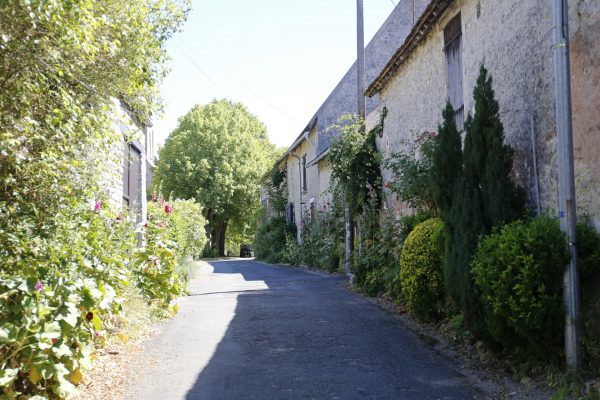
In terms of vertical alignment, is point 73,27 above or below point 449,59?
below

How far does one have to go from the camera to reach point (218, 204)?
39188mm

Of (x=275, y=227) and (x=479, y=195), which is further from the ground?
(x=275, y=227)

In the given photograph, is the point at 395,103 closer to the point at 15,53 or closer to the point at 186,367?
the point at 186,367

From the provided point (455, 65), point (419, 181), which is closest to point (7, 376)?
point (419, 181)

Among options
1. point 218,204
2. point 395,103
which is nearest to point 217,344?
point 395,103

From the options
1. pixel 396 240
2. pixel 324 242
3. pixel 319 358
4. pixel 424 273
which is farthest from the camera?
pixel 324 242

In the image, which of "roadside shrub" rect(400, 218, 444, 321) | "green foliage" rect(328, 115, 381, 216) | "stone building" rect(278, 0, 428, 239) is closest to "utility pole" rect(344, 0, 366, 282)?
"green foliage" rect(328, 115, 381, 216)

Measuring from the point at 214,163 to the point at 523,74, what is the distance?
112ft

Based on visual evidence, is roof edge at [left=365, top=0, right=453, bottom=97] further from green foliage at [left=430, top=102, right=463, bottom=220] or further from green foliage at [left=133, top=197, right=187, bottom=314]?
green foliage at [left=133, top=197, right=187, bottom=314]

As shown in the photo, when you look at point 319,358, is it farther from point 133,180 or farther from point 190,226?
point 190,226

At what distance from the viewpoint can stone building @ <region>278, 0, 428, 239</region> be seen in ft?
68.6

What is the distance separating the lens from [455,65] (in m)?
9.20

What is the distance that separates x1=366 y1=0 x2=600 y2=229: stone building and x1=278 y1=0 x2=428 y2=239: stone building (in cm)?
794

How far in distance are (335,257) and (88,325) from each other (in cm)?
1360
